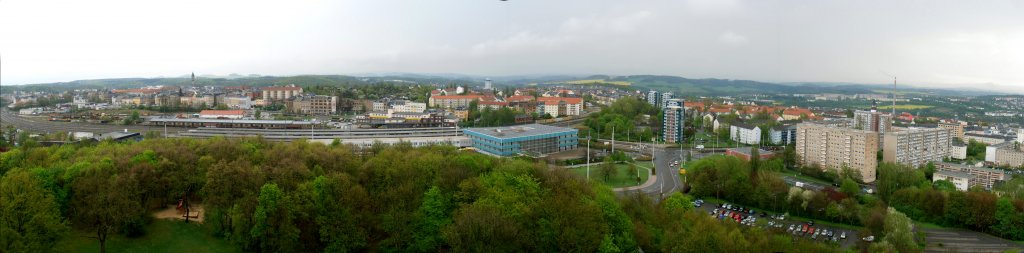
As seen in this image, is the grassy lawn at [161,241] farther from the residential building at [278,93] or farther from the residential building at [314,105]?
the residential building at [278,93]

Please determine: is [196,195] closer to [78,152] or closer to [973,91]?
[78,152]

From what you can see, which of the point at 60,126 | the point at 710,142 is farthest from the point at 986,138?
the point at 60,126

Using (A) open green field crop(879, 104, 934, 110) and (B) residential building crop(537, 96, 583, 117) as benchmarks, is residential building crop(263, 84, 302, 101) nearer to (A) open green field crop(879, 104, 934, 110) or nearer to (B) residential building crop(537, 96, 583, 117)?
(B) residential building crop(537, 96, 583, 117)

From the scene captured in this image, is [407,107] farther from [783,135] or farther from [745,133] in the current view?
[783,135]

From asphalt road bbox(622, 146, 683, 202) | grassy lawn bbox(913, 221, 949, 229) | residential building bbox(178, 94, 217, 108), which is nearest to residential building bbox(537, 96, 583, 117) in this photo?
asphalt road bbox(622, 146, 683, 202)

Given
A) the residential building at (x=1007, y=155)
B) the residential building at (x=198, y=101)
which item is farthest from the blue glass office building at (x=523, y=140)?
the residential building at (x=198, y=101)
